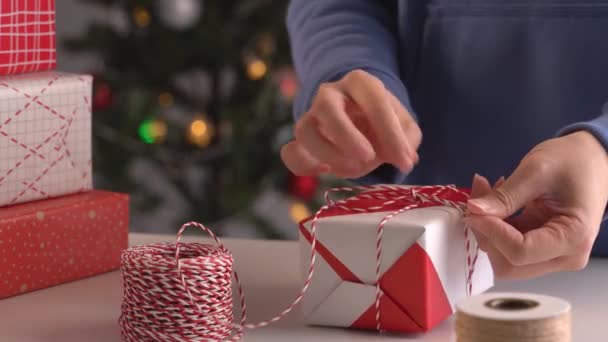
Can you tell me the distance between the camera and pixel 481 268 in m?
1.09

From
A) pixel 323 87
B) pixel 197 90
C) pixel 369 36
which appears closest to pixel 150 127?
pixel 197 90

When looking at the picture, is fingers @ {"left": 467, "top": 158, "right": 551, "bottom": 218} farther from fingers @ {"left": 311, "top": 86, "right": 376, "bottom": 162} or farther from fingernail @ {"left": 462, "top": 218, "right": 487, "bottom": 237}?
fingers @ {"left": 311, "top": 86, "right": 376, "bottom": 162}

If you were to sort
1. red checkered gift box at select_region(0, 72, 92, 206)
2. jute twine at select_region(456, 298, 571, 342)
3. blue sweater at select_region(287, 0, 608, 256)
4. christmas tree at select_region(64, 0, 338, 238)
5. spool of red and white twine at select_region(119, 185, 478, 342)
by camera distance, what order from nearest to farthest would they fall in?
→ jute twine at select_region(456, 298, 571, 342) < spool of red and white twine at select_region(119, 185, 478, 342) < red checkered gift box at select_region(0, 72, 92, 206) < blue sweater at select_region(287, 0, 608, 256) < christmas tree at select_region(64, 0, 338, 238)

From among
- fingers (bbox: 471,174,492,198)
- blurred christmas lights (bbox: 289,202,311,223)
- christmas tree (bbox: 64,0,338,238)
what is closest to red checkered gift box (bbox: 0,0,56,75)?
fingers (bbox: 471,174,492,198)

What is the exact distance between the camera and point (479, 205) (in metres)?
1.00

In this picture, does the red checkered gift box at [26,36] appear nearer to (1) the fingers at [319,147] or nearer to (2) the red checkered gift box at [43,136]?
(2) the red checkered gift box at [43,136]

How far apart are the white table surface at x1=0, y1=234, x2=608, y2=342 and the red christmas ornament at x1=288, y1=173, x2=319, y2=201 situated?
58.9 inches

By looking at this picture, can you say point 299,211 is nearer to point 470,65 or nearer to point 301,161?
point 470,65

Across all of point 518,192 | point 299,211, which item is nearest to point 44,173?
point 518,192

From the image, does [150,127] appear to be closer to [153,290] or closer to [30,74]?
[30,74]

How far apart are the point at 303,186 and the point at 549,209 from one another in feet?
6.04

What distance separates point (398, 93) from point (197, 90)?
1731 mm

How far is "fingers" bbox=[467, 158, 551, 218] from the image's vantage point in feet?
3.25

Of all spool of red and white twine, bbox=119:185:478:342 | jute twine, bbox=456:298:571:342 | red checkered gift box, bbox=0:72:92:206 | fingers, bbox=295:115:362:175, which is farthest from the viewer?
red checkered gift box, bbox=0:72:92:206
